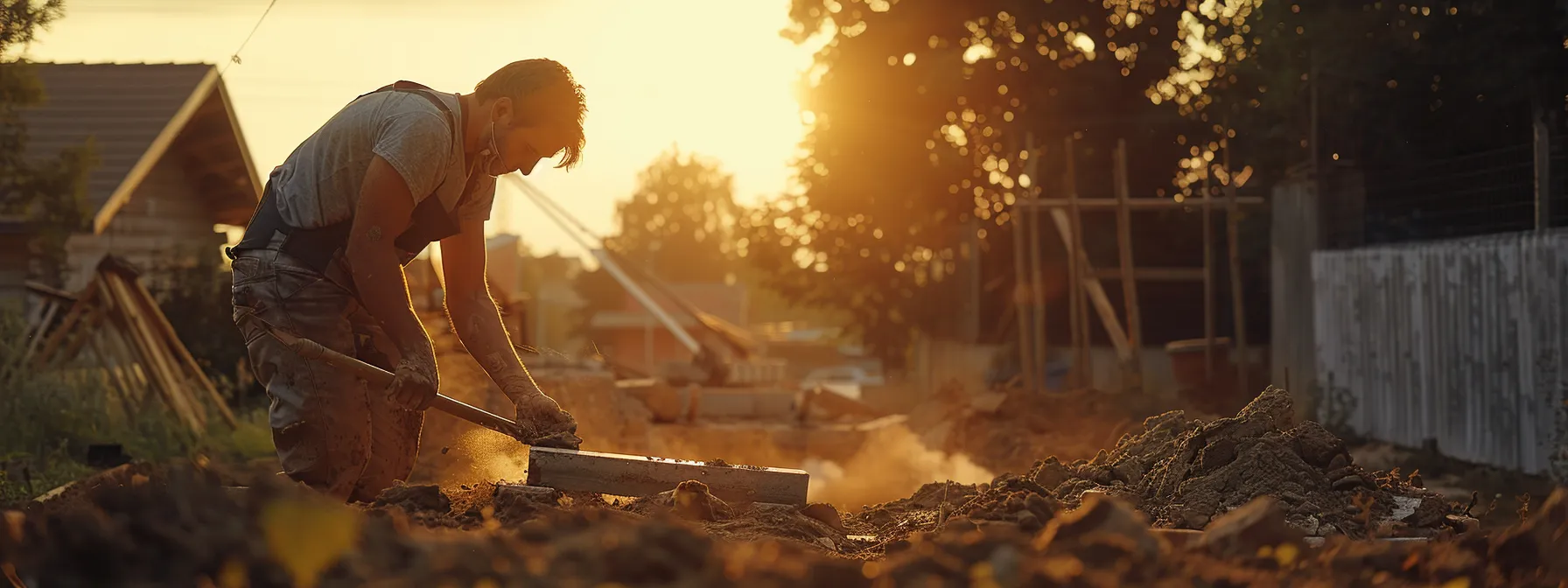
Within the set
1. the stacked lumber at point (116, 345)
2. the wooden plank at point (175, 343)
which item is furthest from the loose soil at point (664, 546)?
the wooden plank at point (175, 343)

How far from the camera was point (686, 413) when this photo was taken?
16.3 m

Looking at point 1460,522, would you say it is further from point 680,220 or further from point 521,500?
point 680,220

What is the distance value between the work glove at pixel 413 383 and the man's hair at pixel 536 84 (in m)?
0.83

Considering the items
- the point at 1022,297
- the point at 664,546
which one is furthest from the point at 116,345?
the point at 664,546

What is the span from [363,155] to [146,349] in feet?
28.9

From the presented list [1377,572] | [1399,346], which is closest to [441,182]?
[1377,572]

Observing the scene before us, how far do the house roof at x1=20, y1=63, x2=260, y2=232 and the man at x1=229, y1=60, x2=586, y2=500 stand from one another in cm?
1104

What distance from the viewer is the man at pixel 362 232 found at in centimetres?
469

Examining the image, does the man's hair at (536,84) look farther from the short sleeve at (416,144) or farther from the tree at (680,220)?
the tree at (680,220)

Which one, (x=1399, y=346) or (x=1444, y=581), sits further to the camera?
(x=1399, y=346)

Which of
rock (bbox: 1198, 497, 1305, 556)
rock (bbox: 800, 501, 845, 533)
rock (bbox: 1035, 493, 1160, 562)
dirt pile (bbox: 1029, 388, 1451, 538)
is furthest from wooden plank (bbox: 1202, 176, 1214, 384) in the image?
rock (bbox: 1035, 493, 1160, 562)

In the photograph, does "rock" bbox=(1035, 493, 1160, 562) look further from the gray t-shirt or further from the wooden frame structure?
the wooden frame structure

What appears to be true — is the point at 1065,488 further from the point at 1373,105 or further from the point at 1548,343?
the point at 1373,105

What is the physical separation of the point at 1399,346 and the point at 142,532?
1105cm
